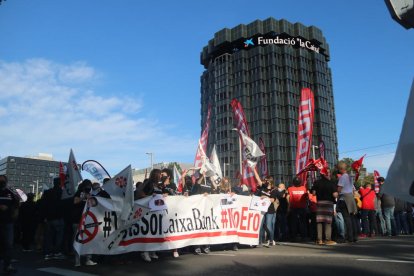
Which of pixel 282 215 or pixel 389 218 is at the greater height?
pixel 282 215

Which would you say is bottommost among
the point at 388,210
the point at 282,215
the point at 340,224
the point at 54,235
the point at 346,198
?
the point at 54,235

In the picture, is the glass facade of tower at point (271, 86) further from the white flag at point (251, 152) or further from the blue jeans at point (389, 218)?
the blue jeans at point (389, 218)

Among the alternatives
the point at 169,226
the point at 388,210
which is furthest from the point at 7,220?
the point at 388,210

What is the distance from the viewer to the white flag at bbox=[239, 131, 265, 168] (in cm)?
1645

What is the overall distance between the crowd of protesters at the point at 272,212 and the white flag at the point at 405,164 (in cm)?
677

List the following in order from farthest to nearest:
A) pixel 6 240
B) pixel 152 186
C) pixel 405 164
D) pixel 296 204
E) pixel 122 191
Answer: pixel 296 204 → pixel 152 186 → pixel 122 191 → pixel 6 240 → pixel 405 164

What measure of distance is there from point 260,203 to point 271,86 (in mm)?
80428

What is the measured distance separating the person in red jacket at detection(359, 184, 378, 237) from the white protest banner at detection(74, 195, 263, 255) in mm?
4822

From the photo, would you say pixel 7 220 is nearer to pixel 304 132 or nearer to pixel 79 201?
pixel 79 201

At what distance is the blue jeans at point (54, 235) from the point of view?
1042 centimetres

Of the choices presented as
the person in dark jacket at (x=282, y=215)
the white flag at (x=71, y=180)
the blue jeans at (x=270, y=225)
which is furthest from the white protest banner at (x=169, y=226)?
the white flag at (x=71, y=180)

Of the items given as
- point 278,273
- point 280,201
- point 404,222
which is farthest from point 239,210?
point 404,222

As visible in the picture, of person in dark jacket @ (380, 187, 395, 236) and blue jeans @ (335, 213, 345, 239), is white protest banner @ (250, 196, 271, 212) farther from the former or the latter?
person in dark jacket @ (380, 187, 395, 236)

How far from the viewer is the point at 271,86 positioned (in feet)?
294
